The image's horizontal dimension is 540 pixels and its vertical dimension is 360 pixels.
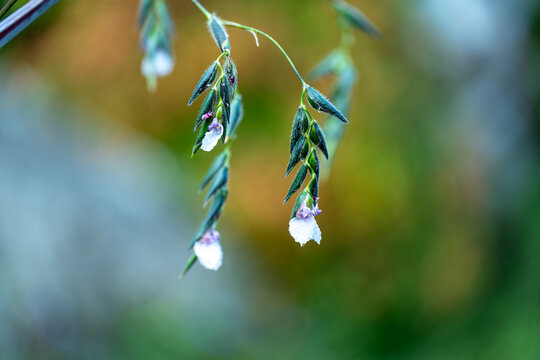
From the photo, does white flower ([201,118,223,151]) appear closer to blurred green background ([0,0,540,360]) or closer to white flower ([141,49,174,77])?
white flower ([141,49,174,77])

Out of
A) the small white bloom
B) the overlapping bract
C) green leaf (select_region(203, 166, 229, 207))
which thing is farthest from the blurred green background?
the small white bloom

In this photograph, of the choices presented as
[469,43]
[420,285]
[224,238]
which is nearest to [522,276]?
[420,285]

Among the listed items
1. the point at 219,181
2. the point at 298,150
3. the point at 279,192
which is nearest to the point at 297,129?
the point at 298,150

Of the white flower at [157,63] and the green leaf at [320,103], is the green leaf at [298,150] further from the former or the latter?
the white flower at [157,63]

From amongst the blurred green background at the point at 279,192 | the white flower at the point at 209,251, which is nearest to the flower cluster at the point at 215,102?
the white flower at the point at 209,251

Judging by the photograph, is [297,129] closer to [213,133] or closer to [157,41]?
[213,133]

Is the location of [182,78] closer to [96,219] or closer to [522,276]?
[96,219]
